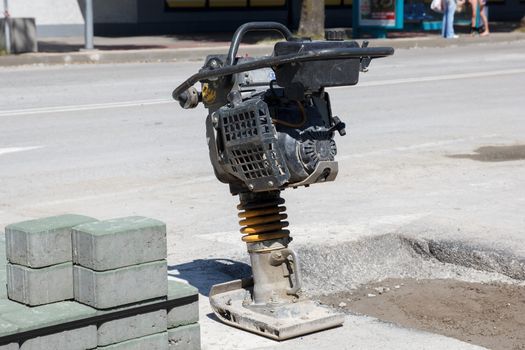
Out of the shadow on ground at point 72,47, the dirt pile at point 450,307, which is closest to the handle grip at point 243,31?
the dirt pile at point 450,307

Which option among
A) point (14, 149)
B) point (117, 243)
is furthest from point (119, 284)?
point (14, 149)

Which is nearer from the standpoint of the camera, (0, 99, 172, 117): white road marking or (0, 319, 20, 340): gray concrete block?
(0, 319, 20, 340): gray concrete block

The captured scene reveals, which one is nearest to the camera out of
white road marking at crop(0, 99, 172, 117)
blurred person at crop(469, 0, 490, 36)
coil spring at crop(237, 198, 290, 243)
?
coil spring at crop(237, 198, 290, 243)

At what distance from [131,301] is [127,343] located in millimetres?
179

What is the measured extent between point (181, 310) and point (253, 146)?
0.79 metres

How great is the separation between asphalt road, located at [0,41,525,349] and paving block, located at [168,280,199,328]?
0.40 meters

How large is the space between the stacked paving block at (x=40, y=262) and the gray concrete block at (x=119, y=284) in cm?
6

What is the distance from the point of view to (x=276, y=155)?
463 cm

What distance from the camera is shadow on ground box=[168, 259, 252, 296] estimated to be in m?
5.93

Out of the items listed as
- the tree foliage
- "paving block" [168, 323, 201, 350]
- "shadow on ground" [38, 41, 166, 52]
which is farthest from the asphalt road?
the tree foliage

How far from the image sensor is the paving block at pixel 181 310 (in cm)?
450

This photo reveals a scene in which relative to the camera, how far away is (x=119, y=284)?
4.24 metres

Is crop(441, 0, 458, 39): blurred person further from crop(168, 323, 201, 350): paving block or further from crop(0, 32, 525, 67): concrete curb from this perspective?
crop(168, 323, 201, 350): paving block

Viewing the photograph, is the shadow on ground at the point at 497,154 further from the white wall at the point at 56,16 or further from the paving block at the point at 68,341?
the white wall at the point at 56,16
